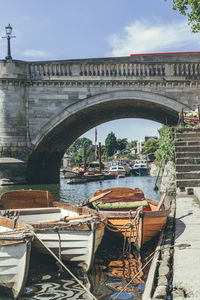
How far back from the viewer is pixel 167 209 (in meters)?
6.39

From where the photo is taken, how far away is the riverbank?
3402 mm

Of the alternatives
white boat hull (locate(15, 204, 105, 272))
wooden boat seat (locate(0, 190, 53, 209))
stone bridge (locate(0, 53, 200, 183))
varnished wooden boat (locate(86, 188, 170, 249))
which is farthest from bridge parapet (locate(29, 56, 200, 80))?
white boat hull (locate(15, 204, 105, 272))

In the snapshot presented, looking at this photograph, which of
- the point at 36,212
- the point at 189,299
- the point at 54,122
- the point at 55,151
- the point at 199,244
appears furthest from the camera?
the point at 55,151

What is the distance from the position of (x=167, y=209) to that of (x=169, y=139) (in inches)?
244

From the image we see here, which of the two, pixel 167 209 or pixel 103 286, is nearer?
pixel 103 286

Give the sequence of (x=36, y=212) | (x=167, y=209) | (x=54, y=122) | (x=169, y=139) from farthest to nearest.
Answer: (x=54, y=122), (x=169, y=139), (x=36, y=212), (x=167, y=209)

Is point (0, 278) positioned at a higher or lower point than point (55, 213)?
lower

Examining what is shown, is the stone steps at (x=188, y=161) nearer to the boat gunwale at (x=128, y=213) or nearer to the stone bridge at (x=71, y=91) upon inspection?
the boat gunwale at (x=128, y=213)

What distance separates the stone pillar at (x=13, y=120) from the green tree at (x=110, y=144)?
68.6 meters

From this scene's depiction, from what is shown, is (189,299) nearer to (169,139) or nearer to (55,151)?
(169,139)

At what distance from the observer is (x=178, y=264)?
404 cm

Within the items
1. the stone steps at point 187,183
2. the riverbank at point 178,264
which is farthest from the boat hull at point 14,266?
the stone steps at point 187,183

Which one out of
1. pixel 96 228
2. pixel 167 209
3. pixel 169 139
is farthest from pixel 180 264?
pixel 169 139

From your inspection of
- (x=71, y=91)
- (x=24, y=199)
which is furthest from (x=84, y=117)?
(x=24, y=199)
